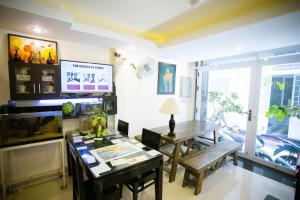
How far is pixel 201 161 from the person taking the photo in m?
2.27

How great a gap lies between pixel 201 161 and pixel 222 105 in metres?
1.98

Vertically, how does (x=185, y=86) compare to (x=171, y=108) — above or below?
above

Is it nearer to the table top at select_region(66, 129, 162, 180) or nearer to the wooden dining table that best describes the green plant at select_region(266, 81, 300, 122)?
the wooden dining table

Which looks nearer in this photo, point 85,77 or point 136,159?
point 136,159

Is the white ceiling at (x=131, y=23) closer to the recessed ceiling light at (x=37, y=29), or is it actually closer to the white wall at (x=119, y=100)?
the recessed ceiling light at (x=37, y=29)

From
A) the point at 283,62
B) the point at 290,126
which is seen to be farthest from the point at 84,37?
the point at 290,126

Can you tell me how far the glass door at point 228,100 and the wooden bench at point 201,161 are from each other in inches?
26.8

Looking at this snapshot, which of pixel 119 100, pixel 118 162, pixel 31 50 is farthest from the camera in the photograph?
pixel 119 100

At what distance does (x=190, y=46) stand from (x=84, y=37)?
1.82 metres

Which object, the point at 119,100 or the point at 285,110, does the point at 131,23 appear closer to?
the point at 119,100

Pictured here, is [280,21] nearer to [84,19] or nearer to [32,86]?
[84,19]

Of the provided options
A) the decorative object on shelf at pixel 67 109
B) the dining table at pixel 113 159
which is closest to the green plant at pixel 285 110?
the dining table at pixel 113 159

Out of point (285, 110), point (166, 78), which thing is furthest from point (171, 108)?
point (285, 110)

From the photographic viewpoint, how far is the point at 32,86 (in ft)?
6.79
